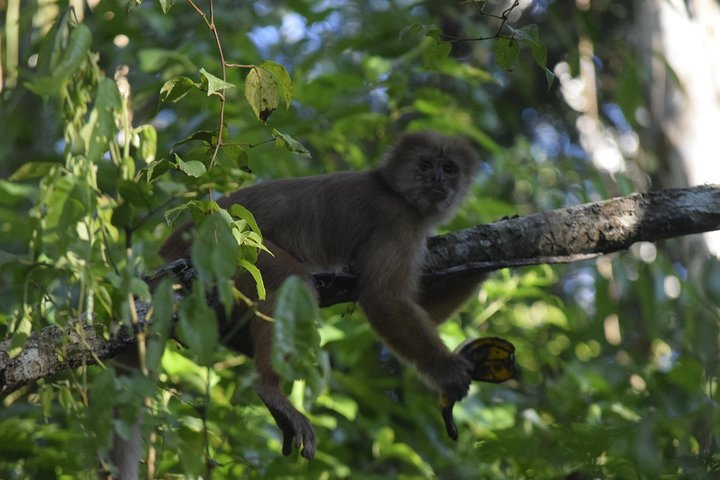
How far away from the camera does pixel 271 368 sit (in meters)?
4.84

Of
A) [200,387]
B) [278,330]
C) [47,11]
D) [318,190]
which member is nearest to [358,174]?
[318,190]

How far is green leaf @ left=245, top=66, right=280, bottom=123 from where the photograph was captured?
3234 mm

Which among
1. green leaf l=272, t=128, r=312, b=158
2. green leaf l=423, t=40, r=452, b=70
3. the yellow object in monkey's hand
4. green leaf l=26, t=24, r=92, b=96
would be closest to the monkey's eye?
the yellow object in monkey's hand

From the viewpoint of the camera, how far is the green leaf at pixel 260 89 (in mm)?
3234

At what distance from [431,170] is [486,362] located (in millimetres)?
1996

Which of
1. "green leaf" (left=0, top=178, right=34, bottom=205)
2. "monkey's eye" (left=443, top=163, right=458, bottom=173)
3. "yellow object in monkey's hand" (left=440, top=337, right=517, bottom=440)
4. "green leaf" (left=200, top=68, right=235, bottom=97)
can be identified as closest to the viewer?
"green leaf" (left=200, top=68, right=235, bottom=97)

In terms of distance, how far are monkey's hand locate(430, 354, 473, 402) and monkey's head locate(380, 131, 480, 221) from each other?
1340 millimetres

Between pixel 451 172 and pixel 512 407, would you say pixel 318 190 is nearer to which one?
pixel 451 172

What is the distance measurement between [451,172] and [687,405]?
2.66 metres

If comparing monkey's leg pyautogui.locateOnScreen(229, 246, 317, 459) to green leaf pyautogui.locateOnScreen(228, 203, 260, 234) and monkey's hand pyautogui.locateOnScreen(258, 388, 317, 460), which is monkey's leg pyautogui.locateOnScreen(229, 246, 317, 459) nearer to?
monkey's hand pyautogui.locateOnScreen(258, 388, 317, 460)

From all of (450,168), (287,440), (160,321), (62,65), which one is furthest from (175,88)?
(450,168)

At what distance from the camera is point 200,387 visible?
5.40m

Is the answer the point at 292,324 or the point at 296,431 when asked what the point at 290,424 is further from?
the point at 292,324

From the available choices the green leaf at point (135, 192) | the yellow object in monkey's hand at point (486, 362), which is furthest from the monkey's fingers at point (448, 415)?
the green leaf at point (135, 192)
